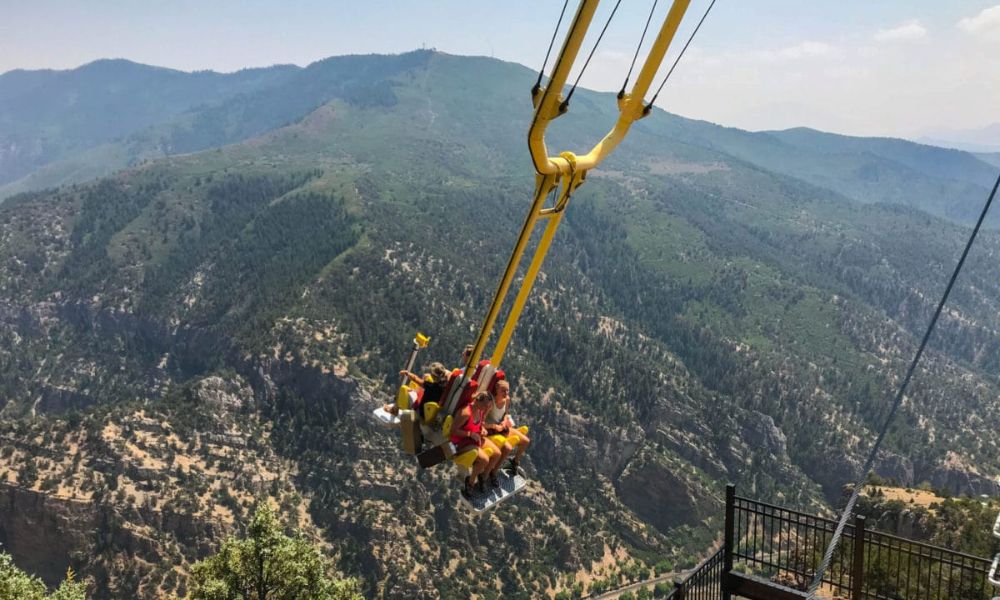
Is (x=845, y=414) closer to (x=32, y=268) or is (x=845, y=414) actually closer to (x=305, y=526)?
(x=305, y=526)

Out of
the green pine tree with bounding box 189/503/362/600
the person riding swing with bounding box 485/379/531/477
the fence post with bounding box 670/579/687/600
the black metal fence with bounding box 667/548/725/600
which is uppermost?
the person riding swing with bounding box 485/379/531/477

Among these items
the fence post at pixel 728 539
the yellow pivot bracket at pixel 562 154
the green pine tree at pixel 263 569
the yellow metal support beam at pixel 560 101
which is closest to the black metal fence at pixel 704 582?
the fence post at pixel 728 539

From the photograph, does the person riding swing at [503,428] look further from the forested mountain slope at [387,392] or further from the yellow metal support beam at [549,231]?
the forested mountain slope at [387,392]

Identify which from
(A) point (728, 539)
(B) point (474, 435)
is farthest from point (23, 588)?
(A) point (728, 539)

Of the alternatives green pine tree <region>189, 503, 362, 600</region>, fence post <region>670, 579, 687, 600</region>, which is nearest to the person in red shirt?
fence post <region>670, 579, 687, 600</region>

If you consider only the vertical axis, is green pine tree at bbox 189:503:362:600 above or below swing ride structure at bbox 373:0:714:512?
below

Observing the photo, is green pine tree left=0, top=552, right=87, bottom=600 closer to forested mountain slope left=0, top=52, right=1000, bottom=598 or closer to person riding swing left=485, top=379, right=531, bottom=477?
person riding swing left=485, top=379, right=531, bottom=477

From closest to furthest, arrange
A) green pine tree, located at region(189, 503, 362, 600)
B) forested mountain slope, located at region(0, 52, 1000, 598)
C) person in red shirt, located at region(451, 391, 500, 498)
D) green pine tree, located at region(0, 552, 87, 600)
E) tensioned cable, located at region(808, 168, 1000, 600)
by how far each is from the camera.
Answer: tensioned cable, located at region(808, 168, 1000, 600) < person in red shirt, located at region(451, 391, 500, 498) < green pine tree, located at region(0, 552, 87, 600) < green pine tree, located at region(189, 503, 362, 600) < forested mountain slope, located at region(0, 52, 1000, 598)
